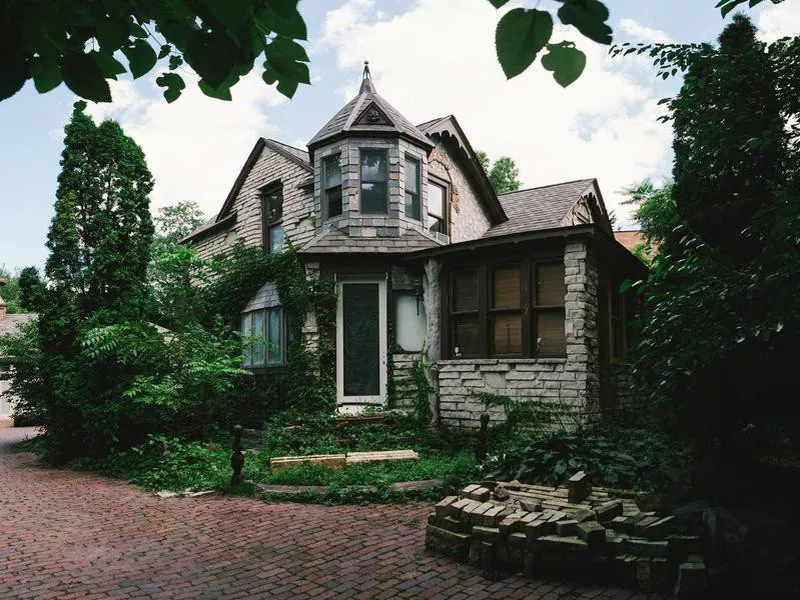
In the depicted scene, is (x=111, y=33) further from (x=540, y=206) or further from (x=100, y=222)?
(x=540, y=206)

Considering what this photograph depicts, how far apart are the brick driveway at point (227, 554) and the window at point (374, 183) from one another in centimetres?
741

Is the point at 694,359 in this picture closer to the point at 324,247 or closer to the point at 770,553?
the point at 770,553

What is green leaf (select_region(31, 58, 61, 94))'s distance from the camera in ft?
7.09

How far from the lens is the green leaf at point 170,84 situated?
281cm

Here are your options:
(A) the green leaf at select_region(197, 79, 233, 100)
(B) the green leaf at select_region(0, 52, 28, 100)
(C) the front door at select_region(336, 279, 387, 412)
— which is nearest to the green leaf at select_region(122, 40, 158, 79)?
(A) the green leaf at select_region(197, 79, 233, 100)

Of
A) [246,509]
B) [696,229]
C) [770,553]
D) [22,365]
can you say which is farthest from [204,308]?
[770,553]

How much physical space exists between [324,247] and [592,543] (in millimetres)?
8844

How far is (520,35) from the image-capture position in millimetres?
1747

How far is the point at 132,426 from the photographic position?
34.8 ft

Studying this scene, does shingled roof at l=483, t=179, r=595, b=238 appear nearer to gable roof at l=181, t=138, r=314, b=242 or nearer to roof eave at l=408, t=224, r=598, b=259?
roof eave at l=408, t=224, r=598, b=259

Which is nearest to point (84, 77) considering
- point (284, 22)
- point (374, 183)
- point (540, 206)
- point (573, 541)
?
point (284, 22)

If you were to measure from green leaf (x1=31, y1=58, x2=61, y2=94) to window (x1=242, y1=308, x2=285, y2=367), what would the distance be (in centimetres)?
1114

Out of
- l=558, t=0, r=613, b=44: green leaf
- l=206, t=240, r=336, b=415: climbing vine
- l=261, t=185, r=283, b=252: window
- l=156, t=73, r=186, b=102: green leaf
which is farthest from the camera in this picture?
l=261, t=185, r=283, b=252: window

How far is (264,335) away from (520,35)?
43.2 feet
